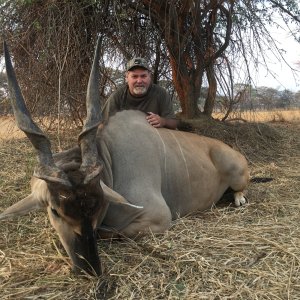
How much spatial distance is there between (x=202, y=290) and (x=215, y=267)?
23 cm

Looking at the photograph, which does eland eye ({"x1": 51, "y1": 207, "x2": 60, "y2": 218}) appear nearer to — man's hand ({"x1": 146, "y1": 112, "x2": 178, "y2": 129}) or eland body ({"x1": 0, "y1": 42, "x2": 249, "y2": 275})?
eland body ({"x1": 0, "y1": 42, "x2": 249, "y2": 275})

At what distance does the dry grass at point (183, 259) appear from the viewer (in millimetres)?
2160

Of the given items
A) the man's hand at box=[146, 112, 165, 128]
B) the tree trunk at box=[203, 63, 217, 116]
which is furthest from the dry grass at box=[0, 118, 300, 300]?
the tree trunk at box=[203, 63, 217, 116]

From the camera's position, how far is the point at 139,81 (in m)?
4.30

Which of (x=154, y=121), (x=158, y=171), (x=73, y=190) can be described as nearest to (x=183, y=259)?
(x=73, y=190)

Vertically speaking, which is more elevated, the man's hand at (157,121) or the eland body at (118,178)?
the man's hand at (157,121)

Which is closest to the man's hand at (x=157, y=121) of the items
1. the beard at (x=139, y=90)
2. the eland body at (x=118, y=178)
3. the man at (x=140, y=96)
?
the eland body at (x=118, y=178)

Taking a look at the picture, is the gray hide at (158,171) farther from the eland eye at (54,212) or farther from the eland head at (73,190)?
the eland eye at (54,212)

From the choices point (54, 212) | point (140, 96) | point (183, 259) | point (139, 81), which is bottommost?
point (183, 259)

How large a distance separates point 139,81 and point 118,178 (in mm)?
1561

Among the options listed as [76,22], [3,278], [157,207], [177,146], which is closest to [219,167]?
[177,146]

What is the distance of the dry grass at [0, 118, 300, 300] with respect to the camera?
Result: 7.09ft

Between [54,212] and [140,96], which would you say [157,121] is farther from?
[54,212]

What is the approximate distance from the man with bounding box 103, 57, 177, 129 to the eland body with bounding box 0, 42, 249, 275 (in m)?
0.68
